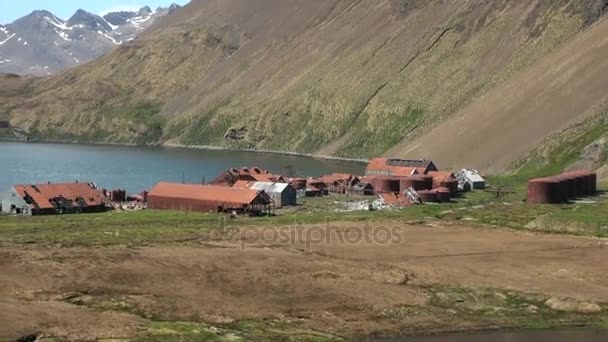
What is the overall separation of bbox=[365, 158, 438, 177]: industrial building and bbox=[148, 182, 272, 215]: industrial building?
115 ft

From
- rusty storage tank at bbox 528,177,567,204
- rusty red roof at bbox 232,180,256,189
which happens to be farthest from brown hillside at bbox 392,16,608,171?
rusty red roof at bbox 232,180,256,189

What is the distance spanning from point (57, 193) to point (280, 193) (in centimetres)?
2341

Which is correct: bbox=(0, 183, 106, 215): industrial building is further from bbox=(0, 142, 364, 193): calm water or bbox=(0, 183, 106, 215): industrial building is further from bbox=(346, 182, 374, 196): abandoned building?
bbox=(346, 182, 374, 196): abandoned building

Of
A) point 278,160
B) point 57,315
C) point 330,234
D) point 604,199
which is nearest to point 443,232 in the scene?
point 330,234

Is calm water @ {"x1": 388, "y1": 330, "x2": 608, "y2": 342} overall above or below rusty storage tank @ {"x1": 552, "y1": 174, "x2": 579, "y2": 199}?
below

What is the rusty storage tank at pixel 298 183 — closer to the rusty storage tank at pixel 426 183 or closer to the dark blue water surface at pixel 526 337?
the rusty storage tank at pixel 426 183

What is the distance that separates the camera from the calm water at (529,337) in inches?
1807

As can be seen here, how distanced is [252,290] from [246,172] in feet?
230

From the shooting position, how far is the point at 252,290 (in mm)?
52906

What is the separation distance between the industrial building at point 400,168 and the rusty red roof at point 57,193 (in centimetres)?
4450

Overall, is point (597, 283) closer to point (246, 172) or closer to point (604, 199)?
point (604, 199)

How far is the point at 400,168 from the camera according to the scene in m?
132

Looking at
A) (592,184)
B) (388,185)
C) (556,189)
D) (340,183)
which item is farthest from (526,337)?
(340,183)

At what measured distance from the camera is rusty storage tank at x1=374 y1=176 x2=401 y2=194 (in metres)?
116
